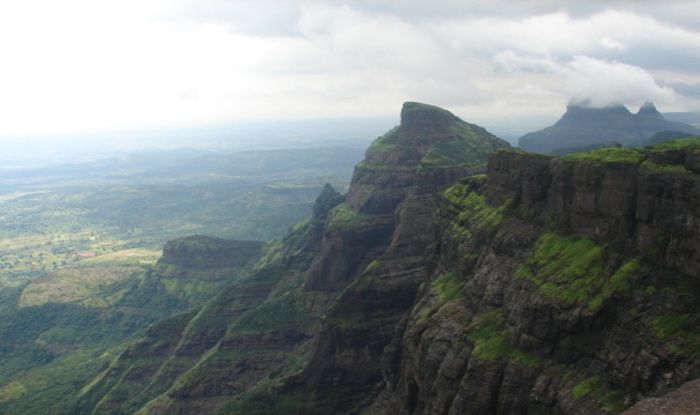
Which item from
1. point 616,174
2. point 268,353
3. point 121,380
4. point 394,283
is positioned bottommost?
point 121,380

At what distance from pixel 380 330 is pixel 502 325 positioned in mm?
56098

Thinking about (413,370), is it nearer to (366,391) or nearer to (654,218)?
(366,391)

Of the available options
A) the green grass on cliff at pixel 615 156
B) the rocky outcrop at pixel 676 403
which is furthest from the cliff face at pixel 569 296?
the rocky outcrop at pixel 676 403

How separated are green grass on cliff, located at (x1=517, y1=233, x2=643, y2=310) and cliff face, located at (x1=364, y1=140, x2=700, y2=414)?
173 millimetres

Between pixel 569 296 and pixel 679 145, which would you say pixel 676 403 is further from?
pixel 679 145

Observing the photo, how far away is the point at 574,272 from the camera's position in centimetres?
8144

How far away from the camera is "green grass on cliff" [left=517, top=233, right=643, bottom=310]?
75312mm

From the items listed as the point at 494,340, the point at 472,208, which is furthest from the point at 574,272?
the point at 472,208

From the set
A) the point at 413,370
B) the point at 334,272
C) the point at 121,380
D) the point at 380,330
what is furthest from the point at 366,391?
the point at 121,380

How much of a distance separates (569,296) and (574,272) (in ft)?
12.0

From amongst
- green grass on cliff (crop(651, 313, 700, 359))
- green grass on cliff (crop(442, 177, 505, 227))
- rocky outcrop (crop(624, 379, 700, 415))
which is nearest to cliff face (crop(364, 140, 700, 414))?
green grass on cliff (crop(651, 313, 700, 359))

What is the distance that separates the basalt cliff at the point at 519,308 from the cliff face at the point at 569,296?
Answer: 0.62 ft

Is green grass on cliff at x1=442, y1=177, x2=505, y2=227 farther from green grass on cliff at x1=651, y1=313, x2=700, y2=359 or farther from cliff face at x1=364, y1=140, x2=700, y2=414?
green grass on cliff at x1=651, y1=313, x2=700, y2=359

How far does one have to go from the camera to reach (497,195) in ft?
368
